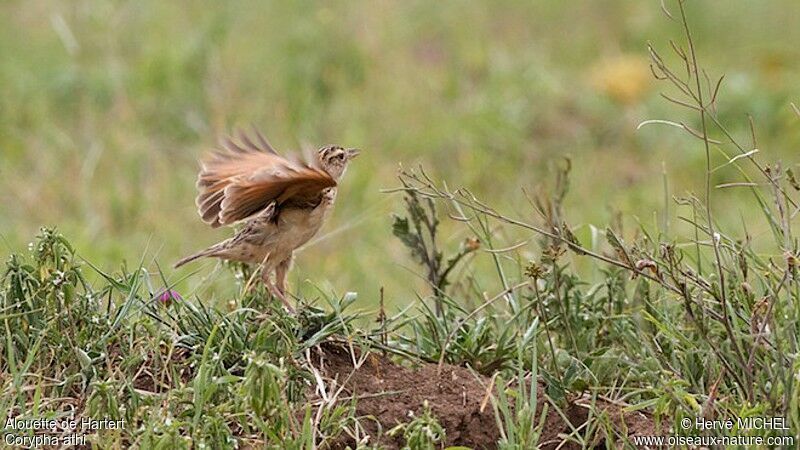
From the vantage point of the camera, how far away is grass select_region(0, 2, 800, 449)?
432 cm

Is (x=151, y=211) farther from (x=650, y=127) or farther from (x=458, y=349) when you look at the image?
(x=458, y=349)

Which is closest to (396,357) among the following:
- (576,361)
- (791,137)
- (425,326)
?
(425,326)

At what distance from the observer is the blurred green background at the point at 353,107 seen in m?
9.17

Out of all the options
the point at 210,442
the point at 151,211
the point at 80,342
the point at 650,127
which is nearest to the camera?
the point at 210,442

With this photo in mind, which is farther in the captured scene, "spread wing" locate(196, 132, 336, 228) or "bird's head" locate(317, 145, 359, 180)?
"bird's head" locate(317, 145, 359, 180)

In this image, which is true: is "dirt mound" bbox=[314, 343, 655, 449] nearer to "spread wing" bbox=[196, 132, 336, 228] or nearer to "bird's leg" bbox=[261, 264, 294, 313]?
"bird's leg" bbox=[261, 264, 294, 313]

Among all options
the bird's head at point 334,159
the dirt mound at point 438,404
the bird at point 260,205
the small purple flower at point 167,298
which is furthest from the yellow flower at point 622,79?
the small purple flower at point 167,298

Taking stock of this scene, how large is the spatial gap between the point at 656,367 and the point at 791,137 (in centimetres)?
550

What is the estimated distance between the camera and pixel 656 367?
4.65 metres

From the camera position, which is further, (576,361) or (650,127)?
(650,127)

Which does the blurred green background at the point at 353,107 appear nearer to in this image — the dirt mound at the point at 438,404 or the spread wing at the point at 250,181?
the spread wing at the point at 250,181

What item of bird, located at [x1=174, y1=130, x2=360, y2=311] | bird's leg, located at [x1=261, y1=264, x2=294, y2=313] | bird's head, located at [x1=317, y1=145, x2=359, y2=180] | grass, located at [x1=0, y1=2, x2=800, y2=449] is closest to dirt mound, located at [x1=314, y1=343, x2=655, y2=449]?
grass, located at [x1=0, y1=2, x2=800, y2=449]

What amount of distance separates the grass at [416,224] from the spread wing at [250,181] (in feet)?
0.90

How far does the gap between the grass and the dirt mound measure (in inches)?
2.5
